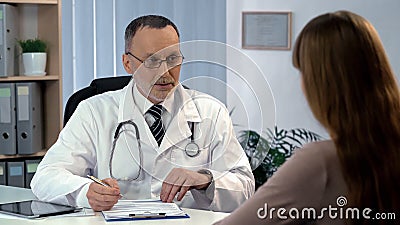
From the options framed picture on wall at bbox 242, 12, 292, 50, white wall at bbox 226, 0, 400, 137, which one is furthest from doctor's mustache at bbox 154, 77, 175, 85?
framed picture on wall at bbox 242, 12, 292, 50

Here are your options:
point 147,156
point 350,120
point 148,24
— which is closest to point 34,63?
point 148,24

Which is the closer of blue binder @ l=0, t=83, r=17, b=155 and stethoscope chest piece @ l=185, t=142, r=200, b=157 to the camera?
stethoscope chest piece @ l=185, t=142, r=200, b=157

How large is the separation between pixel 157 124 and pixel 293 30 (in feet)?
7.93

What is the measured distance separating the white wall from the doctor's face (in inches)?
84.2

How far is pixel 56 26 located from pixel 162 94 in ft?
5.22

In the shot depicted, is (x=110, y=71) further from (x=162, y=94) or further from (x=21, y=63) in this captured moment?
(x=162, y=94)

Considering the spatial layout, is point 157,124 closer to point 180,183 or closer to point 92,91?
point 180,183

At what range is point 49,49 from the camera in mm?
3887

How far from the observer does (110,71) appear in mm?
4504

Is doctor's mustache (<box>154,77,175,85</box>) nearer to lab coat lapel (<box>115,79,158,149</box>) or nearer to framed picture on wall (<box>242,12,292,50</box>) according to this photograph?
lab coat lapel (<box>115,79,158,149</box>)

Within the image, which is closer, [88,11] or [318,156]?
[318,156]

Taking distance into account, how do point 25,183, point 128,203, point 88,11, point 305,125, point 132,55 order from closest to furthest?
1. point 128,203
2. point 132,55
3. point 25,183
4. point 88,11
5. point 305,125

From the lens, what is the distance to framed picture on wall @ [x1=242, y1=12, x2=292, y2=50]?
15.5ft

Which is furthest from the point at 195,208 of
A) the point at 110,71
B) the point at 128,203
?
the point at 110,71
